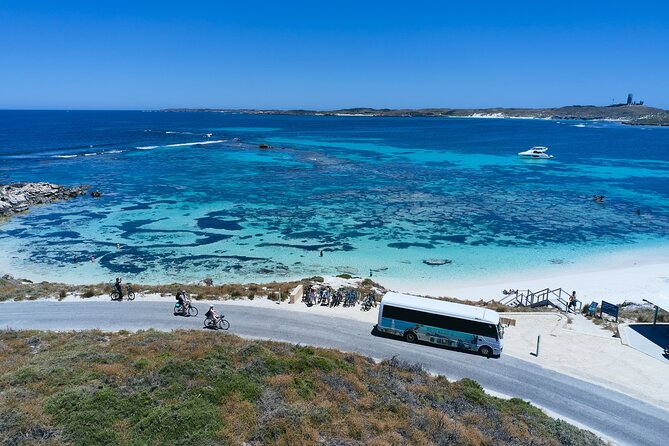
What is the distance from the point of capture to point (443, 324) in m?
21.9

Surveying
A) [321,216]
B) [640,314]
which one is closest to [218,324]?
[640,314]

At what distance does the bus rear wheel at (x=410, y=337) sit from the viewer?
22.5m

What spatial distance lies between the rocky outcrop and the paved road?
36.1 metres

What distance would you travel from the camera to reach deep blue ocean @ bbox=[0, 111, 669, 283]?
37906mm

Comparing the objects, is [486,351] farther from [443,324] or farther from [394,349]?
[394,349]

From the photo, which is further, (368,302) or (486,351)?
(368,302)

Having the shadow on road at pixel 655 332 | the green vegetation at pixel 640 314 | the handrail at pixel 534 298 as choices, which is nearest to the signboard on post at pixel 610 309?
the shadow on road at pixel 655 332

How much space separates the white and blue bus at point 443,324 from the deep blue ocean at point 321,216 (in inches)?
507

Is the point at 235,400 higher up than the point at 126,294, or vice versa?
the point at 235,400

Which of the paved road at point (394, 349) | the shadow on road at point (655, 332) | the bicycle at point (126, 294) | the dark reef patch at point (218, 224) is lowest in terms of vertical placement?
the dark reef patch at point (218, 224)

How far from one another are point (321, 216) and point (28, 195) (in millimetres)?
39984

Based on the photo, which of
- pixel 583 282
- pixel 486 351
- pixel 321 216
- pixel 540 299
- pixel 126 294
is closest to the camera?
pixel 486 351

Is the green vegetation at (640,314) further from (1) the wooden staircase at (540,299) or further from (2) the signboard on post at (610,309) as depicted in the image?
(1) the wooden staircase at (540,299)

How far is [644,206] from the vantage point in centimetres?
6109
